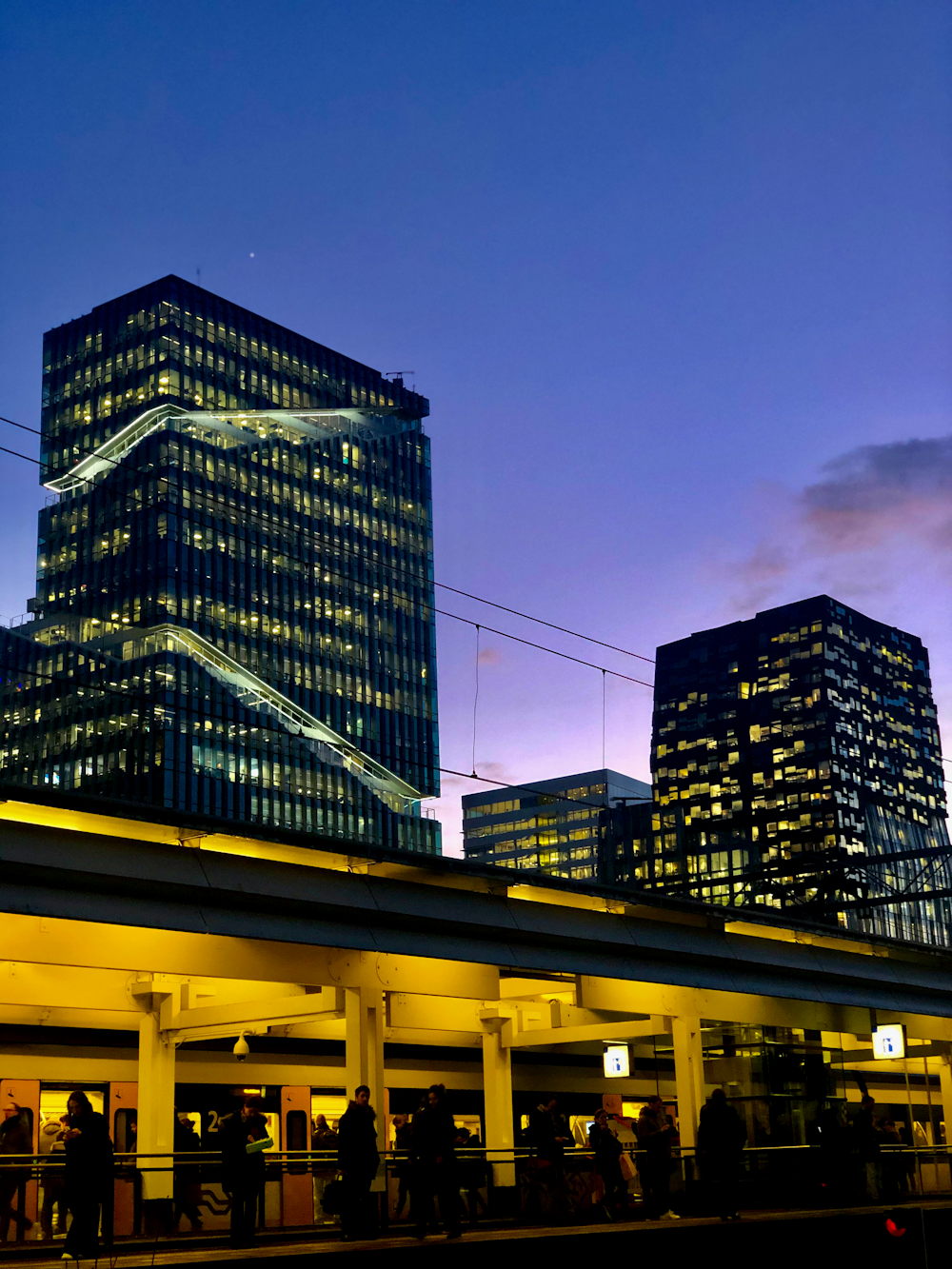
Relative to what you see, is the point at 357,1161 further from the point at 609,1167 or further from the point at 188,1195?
the point at 609,1167

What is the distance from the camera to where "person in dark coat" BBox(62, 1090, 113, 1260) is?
47.0ft

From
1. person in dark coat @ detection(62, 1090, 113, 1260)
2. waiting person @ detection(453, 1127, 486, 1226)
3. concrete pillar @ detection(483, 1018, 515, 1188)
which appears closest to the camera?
person in dark coat @ detection(62, 1090, 113, 1260)

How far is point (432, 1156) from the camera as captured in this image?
17.6 metres

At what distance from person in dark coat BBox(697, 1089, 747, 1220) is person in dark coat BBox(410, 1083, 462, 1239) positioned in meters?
4.10

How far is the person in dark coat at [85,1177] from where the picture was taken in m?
14.3

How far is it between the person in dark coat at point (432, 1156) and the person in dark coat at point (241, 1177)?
1.99 m

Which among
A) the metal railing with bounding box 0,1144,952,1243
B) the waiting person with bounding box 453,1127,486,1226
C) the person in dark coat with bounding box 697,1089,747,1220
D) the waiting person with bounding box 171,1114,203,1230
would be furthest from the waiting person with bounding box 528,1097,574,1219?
the waiting person with bounding box 171,1114,203,1230

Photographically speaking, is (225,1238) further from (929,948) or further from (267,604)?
(267,604)

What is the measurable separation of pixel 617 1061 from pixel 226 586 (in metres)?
100

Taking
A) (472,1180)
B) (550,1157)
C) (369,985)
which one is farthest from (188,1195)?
(550,1157)

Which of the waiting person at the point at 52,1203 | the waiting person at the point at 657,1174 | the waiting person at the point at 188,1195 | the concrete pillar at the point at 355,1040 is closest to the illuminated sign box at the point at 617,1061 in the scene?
the waiting person at the point at 657,1174

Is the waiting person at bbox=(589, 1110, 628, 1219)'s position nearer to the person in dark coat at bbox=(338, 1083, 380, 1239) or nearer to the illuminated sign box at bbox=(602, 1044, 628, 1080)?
the person in dark coat at bbox=(338, 1083, 380, 1239)

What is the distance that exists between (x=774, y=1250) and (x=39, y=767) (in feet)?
361

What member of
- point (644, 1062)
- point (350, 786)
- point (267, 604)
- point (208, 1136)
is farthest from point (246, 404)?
point (208, 1136)
